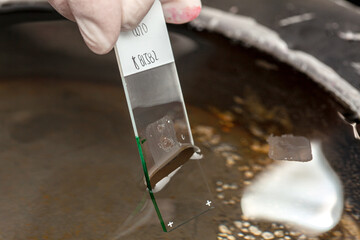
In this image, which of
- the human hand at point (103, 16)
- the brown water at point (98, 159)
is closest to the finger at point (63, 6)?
the human hand at point (103, 16)

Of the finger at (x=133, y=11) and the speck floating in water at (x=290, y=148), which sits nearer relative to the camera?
the finger at (x=133, y=11)

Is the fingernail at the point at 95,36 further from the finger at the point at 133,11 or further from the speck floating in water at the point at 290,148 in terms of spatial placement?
the speck floating in water at the point at 290,148

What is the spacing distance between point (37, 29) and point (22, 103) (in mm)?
97

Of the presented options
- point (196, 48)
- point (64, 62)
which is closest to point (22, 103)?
point (64, 62)

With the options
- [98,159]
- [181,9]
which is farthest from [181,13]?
[98,159]

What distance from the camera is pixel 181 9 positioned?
1.12 ft

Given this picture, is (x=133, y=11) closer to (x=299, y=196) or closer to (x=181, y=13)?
(x=181, y=13)

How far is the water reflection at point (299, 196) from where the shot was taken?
0.36 m

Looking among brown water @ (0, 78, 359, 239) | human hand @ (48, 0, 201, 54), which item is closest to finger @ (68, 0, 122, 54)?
human hand @ (48, 0, 201, 54)

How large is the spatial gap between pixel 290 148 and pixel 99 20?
20 cm

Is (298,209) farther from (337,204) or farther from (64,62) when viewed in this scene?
(64,62)

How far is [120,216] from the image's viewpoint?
36 centimetres

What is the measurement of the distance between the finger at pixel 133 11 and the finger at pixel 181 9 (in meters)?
0.03

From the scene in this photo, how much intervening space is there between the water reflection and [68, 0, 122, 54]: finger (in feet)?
0.51
